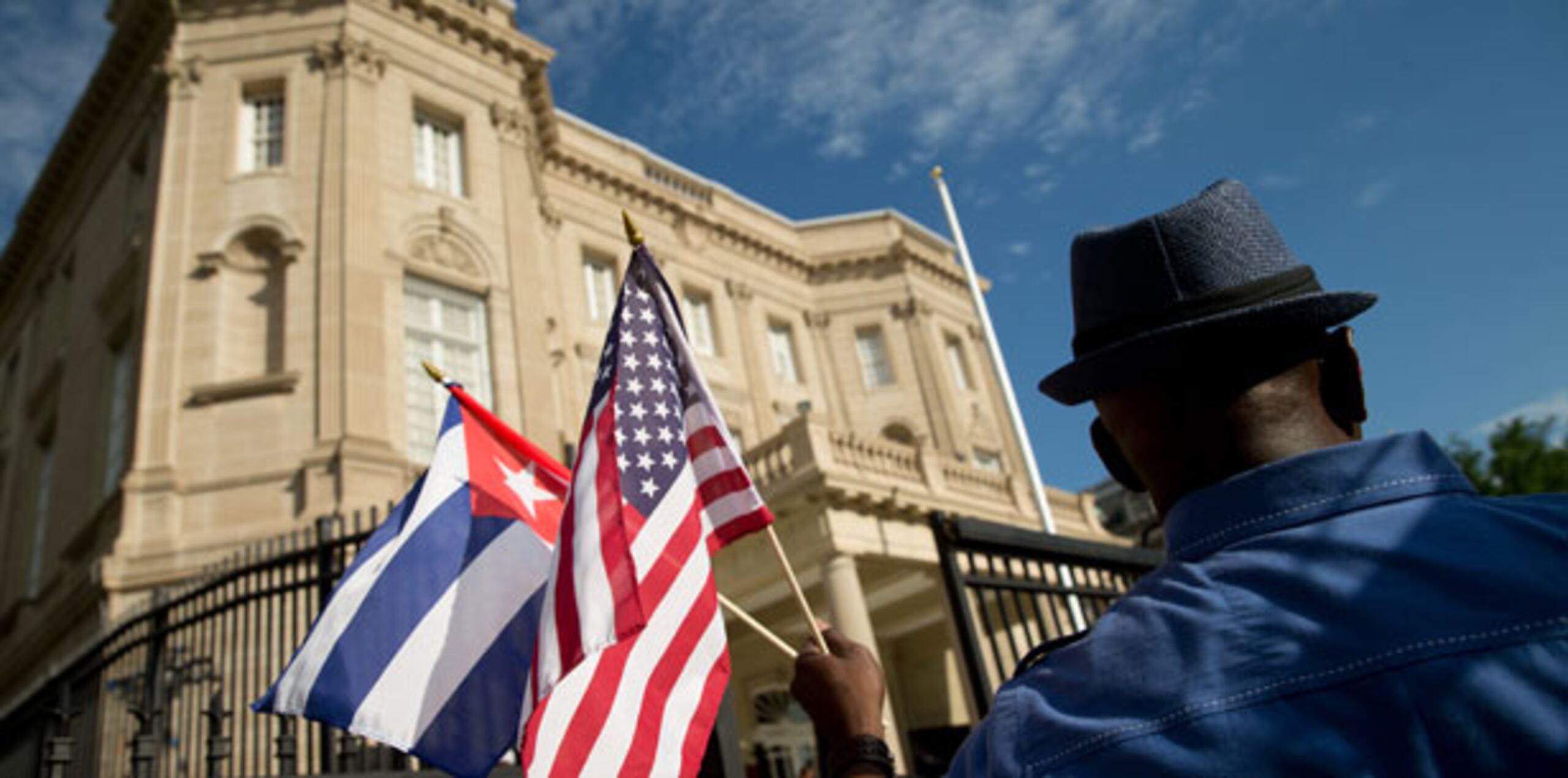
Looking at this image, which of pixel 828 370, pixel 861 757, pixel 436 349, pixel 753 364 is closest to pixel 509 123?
pixel 436 349

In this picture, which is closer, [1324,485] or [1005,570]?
[1324,485]

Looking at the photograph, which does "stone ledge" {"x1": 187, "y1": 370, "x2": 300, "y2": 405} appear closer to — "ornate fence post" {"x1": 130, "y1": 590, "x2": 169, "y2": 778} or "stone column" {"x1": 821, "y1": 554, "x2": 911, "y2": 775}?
"ornate fence post" {"x1": 130, "y1": 590, "x2": 169, "y2": 778}

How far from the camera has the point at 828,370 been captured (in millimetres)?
27500

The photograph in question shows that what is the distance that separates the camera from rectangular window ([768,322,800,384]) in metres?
26.4

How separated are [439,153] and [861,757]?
18.0 m

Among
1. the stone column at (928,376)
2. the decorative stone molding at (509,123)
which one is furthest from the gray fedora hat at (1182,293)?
the stone column at (928,376)

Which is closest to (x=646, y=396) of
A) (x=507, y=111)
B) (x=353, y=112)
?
(x=353, y=112)

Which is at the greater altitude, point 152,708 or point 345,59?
point 345,59

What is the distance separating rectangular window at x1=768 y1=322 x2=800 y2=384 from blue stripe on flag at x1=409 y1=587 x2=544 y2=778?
22308mm

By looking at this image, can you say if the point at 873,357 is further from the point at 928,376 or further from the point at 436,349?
the point at 436,349

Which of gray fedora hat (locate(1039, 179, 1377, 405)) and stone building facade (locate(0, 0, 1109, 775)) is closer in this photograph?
gray fedora hat (locate(1039, 179, 1377, 405))

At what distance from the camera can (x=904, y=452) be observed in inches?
676

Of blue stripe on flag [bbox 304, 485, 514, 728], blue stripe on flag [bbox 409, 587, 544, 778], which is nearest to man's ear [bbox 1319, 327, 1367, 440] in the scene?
blue stripe on flag [bbox 409, 587, 544, 778]

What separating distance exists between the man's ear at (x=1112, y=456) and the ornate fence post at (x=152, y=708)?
4491 mm
